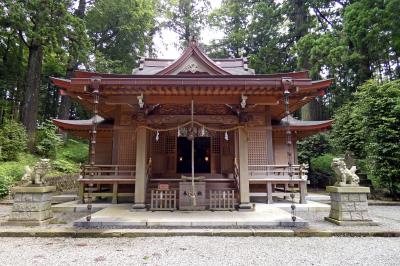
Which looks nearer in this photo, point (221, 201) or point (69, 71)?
point (221, 201)

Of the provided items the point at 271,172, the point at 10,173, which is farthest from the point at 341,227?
the point at 10,173

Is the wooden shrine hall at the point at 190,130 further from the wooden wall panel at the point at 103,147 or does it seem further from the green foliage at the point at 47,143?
the green foliage at the point at 47,143

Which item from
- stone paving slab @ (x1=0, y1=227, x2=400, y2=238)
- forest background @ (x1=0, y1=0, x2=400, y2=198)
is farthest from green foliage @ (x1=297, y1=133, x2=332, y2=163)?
stone paving slab @ (x1=0, y1=227, x2=400, y2=238)

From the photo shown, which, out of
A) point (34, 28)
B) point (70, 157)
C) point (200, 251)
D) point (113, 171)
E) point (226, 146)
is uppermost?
point (34, 28)

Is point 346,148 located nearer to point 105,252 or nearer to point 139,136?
point 139,136

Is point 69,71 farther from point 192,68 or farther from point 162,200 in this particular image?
point 162,200

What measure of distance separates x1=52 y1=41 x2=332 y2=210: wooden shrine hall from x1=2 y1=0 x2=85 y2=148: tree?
6562 millimetres

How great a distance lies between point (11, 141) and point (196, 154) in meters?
9.81

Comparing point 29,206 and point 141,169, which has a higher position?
point 141,169

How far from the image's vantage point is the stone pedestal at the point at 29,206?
250 inches

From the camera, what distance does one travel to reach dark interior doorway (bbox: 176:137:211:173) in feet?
38.9

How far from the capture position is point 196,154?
1237 cm

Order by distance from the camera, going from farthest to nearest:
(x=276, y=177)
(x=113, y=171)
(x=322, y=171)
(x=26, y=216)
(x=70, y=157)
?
(x=70, y=157) < (x=322, y=171) < (x=276, y=177) < (x=113, y=171) < (x=26, y=216)

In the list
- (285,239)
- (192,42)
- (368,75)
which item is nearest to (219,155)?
(192,42)
